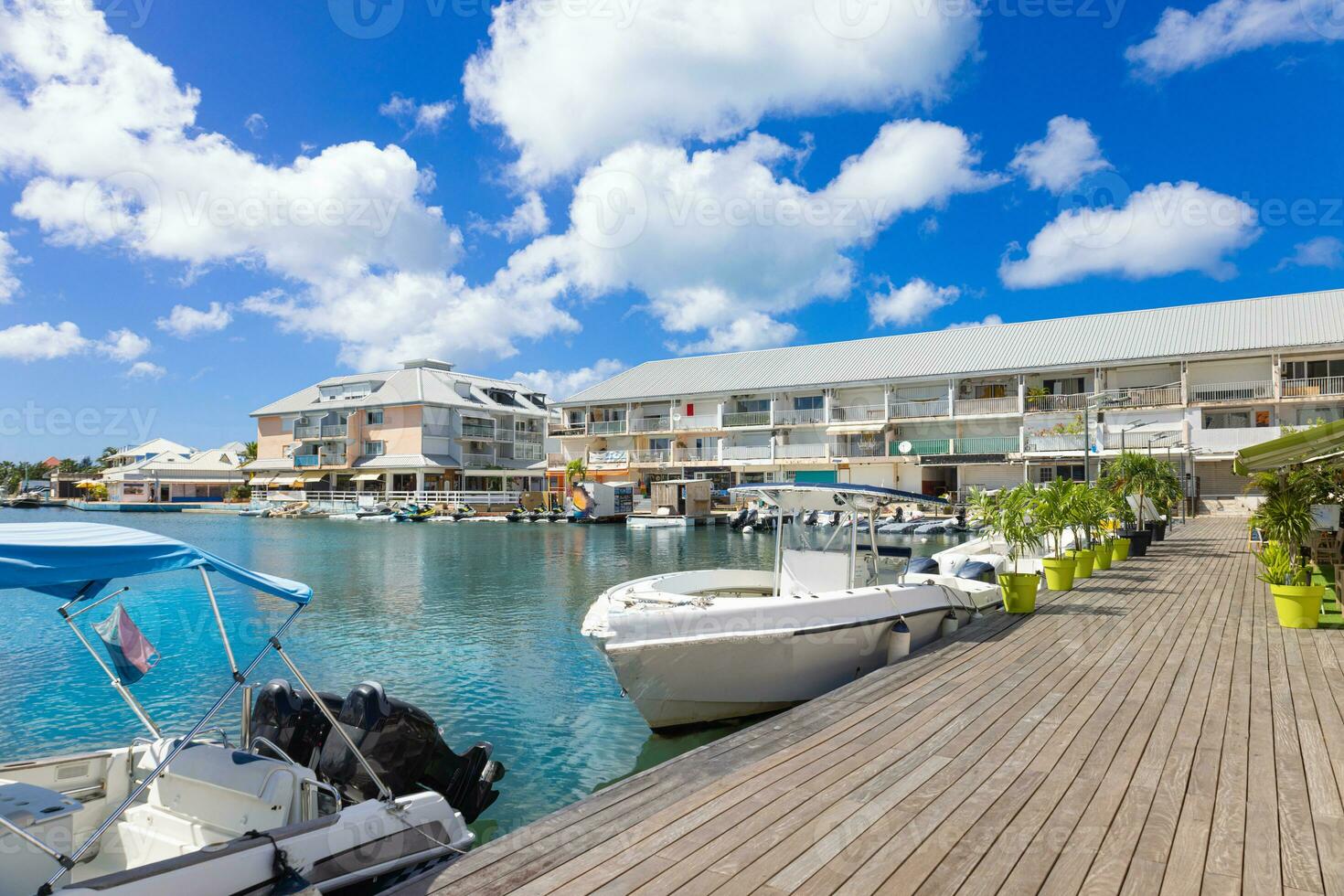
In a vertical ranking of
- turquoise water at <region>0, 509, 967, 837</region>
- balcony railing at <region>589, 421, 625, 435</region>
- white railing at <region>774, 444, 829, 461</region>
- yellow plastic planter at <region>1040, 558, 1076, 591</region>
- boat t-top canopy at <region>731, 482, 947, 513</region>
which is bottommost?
turquoise water at <region>0, 509, 967, 837</region>

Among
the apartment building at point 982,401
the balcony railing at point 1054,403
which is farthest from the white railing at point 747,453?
the balcony railing at point 1054,403

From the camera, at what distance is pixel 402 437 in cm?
6838

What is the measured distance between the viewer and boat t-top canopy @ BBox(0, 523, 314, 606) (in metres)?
4.18

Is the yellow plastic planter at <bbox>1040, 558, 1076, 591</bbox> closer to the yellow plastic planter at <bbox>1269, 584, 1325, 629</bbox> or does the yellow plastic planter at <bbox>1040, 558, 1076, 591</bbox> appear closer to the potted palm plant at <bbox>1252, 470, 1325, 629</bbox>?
the potted palm plant at <bbox>1252, 470, 1325, 629</bbox>

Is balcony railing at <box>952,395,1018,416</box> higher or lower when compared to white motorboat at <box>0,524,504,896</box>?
higher

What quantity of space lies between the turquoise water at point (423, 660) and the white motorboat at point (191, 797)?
5.73 ft

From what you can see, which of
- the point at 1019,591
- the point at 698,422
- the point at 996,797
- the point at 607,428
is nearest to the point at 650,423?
the point at 607,428

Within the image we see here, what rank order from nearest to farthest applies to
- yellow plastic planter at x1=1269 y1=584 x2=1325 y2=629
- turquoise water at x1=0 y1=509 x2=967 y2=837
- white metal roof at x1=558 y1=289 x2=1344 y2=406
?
turquoise water at x1=0 y1=509 x2=967 y2=837, yellow plastic planter at x1=1269 y1=584 x2=1325 y2=629, white metal roof at x1=558 y1=289 x2=1344 y2=406

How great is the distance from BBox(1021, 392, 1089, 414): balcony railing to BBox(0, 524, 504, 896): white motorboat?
46.8 m

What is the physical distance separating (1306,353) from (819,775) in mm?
48129

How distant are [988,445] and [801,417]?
41.4 ft

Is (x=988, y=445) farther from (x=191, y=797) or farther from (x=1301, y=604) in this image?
(x=191, y=797)

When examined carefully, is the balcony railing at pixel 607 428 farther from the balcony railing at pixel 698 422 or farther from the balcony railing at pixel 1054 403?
the balcony railing at pixel 1054 403

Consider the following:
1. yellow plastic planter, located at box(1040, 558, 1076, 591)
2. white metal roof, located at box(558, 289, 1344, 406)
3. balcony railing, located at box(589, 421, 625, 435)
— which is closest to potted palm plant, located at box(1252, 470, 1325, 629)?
yellow plastic planter, located at box(1040, 558, 1076, 591)
